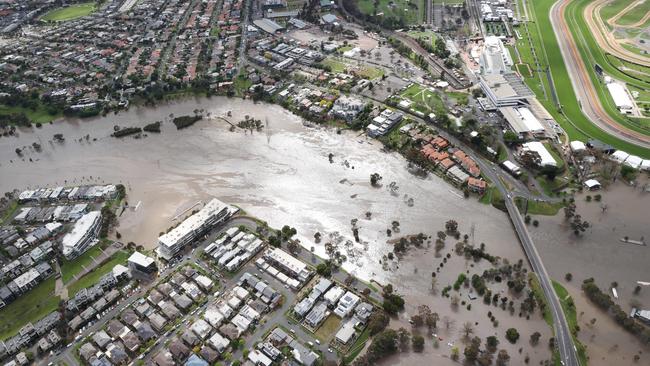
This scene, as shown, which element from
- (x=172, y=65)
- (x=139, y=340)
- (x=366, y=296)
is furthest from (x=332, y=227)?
(x=172, y=65)

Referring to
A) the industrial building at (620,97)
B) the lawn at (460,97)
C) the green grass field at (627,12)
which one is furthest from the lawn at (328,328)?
the green grass field at (627,12)

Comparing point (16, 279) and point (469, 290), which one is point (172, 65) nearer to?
point (16, 279)

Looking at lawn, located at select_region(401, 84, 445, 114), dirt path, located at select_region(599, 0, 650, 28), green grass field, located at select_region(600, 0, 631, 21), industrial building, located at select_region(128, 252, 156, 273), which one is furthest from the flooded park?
green grass field, located at select_region(600, 0, 631, 21)

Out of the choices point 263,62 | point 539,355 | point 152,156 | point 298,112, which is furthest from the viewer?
point 263,62

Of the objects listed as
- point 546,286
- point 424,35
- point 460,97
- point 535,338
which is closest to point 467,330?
point 535,338

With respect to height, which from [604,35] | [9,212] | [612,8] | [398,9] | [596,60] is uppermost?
[612,8]

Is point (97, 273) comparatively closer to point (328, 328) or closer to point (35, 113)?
point (328, 328)

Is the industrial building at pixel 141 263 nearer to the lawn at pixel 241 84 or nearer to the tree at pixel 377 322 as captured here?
the tree at pixel 377 322
